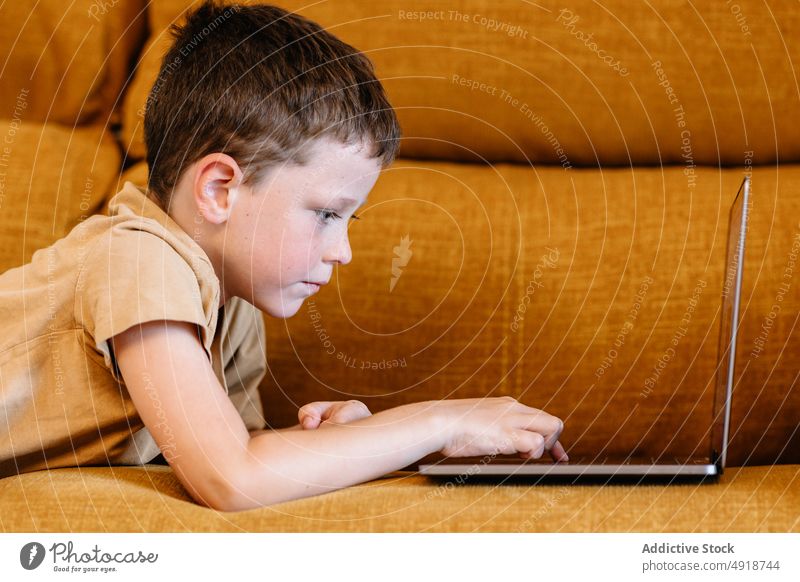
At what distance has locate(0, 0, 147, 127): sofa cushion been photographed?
886mm

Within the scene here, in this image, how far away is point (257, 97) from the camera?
2.10 feet

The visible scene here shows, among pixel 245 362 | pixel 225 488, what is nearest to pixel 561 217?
pixel 245 362

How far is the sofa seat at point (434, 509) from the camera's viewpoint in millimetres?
518

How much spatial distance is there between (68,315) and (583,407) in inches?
16.9

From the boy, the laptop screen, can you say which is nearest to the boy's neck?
the boy

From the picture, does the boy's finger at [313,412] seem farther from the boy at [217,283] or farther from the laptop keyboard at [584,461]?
the laptop keyboard at [584,461]

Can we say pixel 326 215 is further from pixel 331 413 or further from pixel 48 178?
pixel 48 178

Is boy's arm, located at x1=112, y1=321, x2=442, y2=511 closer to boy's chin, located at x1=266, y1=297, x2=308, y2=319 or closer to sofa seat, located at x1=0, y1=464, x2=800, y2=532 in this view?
sofa seat, located at x1=0, y1=464, x2=800, y2=532

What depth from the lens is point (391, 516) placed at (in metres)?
0.52

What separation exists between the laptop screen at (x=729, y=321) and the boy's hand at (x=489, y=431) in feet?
0.38

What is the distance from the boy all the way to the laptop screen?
0.36ft

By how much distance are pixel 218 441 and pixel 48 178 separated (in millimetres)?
444

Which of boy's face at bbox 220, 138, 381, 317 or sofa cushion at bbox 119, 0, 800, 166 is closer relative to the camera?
boy's face at bbox 220, 138, 381, 317
